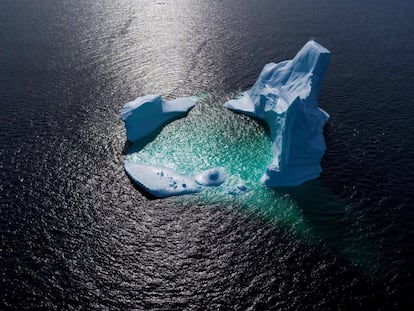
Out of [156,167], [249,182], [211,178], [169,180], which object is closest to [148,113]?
[156,167]

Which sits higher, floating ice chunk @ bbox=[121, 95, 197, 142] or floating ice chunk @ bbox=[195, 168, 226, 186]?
floating ice chunk @ bbox=[121, 95, 197, 142]

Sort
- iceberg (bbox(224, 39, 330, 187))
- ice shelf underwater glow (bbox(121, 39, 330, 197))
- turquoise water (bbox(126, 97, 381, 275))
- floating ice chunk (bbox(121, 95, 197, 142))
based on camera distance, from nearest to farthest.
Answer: turquoise water (bbox(126, 97, 381, 275))
ice shelf underwater glow (bbox(121, 39, 330, 197))
iceberg (bbox(224, 39, 330, 187))
floating ice chunk (bbox(121, 95, 197, 142))

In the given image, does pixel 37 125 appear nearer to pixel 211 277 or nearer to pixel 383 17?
pixel 211 277

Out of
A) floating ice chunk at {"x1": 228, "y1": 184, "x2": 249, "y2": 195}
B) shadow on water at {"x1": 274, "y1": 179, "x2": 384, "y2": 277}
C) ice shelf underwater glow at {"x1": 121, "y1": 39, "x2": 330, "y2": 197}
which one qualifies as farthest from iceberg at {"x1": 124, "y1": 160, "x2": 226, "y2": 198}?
shadow on water at {"x1": 274, "y1": 179, "x2": 384, "y2": 277}

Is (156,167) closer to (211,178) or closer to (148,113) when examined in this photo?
(211,178)

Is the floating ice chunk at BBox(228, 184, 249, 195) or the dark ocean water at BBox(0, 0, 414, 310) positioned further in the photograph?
the floating ice chunk at BBox(228, 184, 249, 195)

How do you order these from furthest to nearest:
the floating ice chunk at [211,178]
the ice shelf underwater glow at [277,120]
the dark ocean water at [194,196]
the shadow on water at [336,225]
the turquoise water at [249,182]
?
1. the ice shelf underwater glow at [277,120]
2. the floating ice chunk at [211,178]
3. the turquoise water at [249,182]
4. the shadow on water at [336,225]
5. the dark ocean water at [194,196]

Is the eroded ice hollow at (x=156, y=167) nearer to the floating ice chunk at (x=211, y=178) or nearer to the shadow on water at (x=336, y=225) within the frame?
the floating ice chunk at (x=211, y=178)

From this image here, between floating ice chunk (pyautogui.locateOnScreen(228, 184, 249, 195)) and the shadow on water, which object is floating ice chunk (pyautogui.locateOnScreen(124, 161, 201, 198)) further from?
the shadow on water

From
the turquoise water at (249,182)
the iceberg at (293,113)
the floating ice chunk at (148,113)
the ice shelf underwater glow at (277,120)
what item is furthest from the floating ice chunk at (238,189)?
the floating ice chunk at (148,113)
